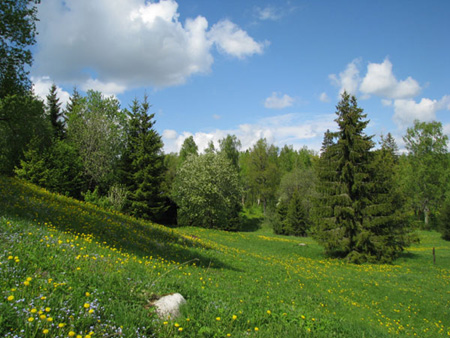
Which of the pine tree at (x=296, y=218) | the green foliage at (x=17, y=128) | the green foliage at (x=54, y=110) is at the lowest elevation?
the pine tree at (x=296, y=218)

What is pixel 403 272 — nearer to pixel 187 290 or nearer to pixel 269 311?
pixel 269 311

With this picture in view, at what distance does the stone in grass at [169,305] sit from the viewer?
4.50 m

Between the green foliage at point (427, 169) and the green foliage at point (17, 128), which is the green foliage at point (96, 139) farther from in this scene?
the green foliage at point (427, 169)

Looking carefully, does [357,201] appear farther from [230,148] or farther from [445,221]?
[230,148]

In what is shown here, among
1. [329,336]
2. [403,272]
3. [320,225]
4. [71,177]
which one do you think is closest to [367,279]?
[403,272]

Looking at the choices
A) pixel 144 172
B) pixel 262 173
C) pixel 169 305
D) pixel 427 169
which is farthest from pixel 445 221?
pixel 169 305

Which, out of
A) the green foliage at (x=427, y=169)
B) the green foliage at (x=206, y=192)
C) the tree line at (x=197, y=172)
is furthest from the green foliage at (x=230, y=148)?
the green foliage at (x=427, y=169)

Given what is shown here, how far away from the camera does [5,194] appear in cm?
1136

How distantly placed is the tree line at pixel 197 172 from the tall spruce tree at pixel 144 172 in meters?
0.13

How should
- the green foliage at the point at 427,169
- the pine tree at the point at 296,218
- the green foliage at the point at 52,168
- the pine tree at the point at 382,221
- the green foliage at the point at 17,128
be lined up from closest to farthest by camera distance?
the green foliage at the point at 17,128 < the pine tree at the point at 382,221 < the green foliage at the point at 52,168 < the pine tree at the point at 296,218 < the green foliage at the point at 427,169

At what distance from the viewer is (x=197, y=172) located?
41312mm

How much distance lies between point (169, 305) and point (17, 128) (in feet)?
70.8

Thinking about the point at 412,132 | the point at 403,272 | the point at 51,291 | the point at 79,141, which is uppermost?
the point at 412,132

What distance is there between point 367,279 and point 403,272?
17.8 ft
